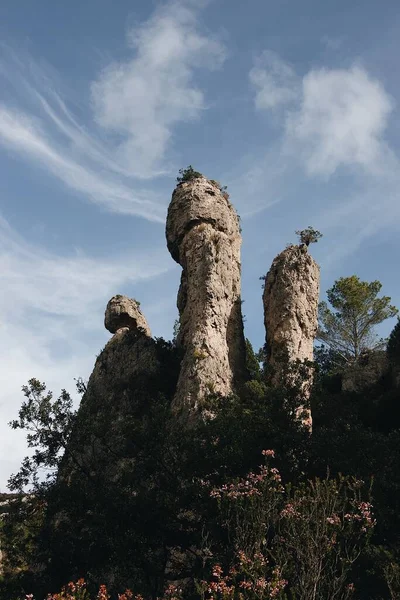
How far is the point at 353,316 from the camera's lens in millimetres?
51031

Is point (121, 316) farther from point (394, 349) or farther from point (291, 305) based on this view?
point (394, 349)

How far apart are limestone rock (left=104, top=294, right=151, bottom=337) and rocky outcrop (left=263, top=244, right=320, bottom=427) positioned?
13009 mm

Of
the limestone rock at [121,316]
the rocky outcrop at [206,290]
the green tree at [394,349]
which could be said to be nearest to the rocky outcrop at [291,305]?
the rocky outcrop at [206,290]

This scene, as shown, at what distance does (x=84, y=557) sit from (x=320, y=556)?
35.2 ft

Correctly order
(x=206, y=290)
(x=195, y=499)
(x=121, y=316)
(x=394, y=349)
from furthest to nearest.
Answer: (x=121, y=316), (x=394, y=349), (x=206, y=290), (x=195, y=499)

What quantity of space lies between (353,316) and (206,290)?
66.7 ft

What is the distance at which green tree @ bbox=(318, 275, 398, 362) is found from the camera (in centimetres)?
5038

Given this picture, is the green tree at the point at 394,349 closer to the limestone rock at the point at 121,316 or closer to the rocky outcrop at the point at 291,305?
the rocky outcrop at the point at 291,305

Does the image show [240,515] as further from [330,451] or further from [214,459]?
[330,451]

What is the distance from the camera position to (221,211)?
41938 mm

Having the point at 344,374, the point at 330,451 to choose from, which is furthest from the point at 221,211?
the point at 330,451

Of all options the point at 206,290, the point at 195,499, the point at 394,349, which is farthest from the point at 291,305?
the point at 195,499

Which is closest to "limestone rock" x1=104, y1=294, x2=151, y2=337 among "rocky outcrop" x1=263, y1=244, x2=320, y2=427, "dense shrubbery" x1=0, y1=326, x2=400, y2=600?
"rocky outcrop" x1=263, y1=244, x2=320, y2=427

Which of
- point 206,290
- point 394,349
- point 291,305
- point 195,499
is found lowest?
point 195,499
